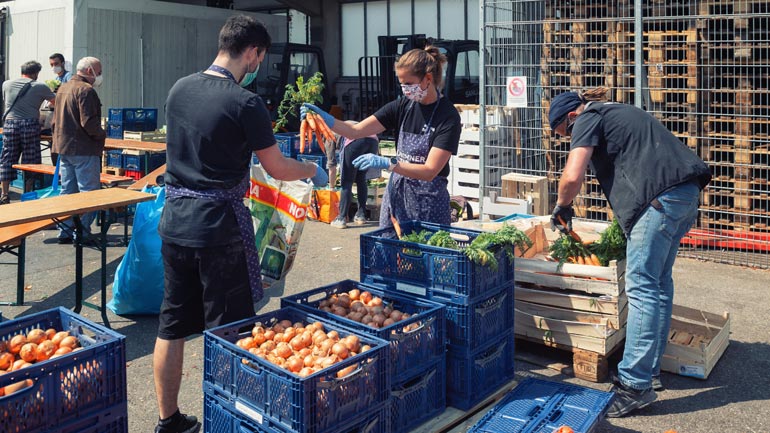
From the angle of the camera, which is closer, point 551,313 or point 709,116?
point 551,313

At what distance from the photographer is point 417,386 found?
12.9 ft

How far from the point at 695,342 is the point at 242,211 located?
337 cm

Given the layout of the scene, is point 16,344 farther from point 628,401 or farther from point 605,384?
point 605,384

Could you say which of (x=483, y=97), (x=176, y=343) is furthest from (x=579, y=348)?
(x=483, y=97)

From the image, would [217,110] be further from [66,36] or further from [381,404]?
[66,36]

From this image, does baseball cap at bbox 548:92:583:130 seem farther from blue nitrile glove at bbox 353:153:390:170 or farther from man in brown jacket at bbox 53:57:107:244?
man in brown jacket at bbox 53:57:107:244

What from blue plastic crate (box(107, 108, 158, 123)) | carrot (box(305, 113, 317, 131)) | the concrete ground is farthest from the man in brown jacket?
blue plastic crate (box(107, 108, 158, 123))

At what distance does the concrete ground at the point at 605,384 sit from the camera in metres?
4.40

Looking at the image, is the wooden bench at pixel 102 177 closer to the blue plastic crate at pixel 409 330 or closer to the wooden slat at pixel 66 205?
the wooden slat at pixel 66 205

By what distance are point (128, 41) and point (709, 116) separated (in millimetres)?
13033

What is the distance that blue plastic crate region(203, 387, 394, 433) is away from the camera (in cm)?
324

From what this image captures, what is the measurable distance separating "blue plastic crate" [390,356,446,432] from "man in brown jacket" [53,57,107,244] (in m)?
5.67

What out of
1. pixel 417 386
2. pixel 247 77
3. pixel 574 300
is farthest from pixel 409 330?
pixel 247 77

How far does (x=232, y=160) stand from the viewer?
3.66 m
